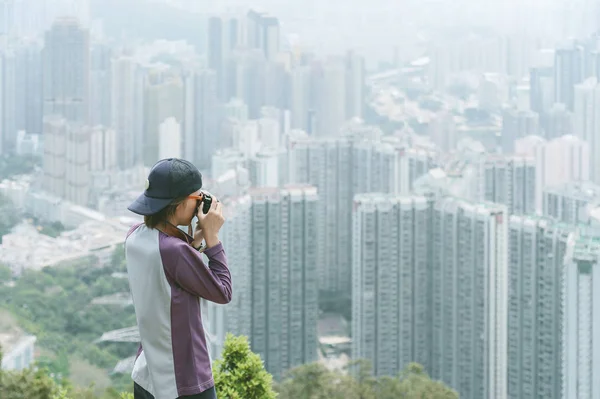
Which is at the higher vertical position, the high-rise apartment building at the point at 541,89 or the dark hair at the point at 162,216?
the high-rise apartment building at the point at 541,89

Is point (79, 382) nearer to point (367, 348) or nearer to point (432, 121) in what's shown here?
point (367, 348)

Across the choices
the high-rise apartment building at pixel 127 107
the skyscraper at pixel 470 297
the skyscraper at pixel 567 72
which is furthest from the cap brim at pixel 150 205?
the skyscraper at pixel 567 72

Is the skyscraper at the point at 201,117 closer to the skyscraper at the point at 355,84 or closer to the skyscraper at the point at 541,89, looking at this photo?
the skyscraper at the point at 355,84

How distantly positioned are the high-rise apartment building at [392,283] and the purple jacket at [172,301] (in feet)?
13.6

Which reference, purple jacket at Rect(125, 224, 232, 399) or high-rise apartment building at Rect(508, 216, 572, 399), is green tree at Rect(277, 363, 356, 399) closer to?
high-rise apartment building at Rect(508, 216, 572, 399)

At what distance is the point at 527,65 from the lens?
7516 millimetres

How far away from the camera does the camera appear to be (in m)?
0.55

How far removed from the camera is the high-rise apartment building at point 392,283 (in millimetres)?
4637

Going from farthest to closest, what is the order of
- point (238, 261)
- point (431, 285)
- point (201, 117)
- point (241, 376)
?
point (201, 117) → point (431, 285) → point (238, 261) → point (241, 376)

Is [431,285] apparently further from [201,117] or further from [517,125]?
[201,117]

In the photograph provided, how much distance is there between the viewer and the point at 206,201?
0.55 meters

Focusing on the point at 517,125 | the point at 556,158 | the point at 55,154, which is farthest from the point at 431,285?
the point at 55,154

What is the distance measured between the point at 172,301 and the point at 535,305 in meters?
3.63

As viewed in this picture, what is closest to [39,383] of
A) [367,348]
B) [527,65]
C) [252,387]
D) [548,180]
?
[252,387]
